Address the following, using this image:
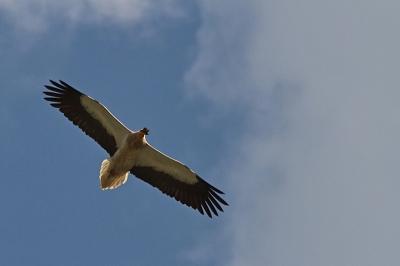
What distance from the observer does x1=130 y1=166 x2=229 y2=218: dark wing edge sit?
58.2 ft

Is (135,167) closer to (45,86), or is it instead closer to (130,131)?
(130,131)

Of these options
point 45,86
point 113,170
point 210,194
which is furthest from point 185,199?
point 45,86

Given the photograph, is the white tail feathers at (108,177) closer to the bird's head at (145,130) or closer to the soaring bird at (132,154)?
the soaring bird at (132,154)

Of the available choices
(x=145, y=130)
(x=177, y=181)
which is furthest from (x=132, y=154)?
(x=177, y=181)

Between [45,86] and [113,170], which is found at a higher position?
[45,86]

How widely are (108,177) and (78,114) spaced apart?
2.30m

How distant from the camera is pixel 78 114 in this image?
693 inches

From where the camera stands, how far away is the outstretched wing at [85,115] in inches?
688

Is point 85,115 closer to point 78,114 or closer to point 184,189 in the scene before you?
point 78,114

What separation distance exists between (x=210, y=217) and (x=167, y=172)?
192 cm

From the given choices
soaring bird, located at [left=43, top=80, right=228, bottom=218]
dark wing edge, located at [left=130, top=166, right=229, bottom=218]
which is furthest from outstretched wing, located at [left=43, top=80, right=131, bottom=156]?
dark wing edge, located at [left=130, top=166, right=229, bottom=218]

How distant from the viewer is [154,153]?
17.5 metres

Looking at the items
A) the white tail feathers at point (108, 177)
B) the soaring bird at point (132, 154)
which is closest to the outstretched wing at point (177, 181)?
the soaring bird at point (132, 154)

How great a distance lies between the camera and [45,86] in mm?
17688
